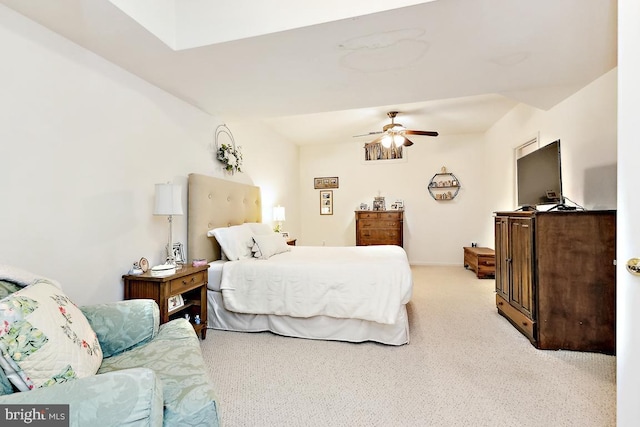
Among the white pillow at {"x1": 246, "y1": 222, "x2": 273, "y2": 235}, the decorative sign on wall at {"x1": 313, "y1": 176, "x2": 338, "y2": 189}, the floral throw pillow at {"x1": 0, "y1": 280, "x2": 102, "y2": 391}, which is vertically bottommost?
the floral throw pillow at {"x1": 0, "y1": 280, "x2": 102, "y2": 391}

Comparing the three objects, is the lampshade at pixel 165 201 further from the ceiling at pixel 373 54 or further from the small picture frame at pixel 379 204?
the small picture frame at pixel 379 204

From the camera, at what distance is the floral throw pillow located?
920mm

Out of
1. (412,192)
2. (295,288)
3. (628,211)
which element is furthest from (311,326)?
(412,192)

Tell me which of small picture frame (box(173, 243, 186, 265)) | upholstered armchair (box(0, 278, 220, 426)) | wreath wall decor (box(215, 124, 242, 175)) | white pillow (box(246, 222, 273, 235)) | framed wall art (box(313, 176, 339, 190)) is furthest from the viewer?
framed wall art (box(313, 176, 339, 190))

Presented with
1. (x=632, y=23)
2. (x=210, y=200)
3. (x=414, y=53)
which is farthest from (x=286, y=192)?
(x=632, y=23)

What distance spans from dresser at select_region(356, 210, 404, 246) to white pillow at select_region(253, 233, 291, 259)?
2617 mm

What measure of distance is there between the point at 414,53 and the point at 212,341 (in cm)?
286

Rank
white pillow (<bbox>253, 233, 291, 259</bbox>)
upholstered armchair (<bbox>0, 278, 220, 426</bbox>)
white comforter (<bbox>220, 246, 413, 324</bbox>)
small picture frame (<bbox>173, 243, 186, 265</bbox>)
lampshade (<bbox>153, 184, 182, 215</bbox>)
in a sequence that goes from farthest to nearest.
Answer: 1. white pillow (<bbox>253, 233, 291, 259</bbox>)
2. small picture frame (<bbox>173, 243, 186, 265</bbox>)
3. white comforter (<bbox>220, 246, 413, 324</bbox>)
4. lampshade (<bbox>153, 184, 182, 215</bbox>)
5. upholstered armchair (<bbox>0, 278, 220, 426</bbox>)

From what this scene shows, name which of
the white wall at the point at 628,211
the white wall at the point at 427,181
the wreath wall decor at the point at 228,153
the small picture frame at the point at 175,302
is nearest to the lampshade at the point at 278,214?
the wreath wall decor at the point at 228,153

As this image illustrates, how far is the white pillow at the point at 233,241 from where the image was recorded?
301cm

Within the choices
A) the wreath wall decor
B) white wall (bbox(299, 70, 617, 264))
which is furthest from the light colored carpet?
white wall (bbox(299, 70, 617, 264))

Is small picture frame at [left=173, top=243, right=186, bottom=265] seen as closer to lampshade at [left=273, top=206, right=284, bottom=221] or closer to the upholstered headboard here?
the upholstered headboard

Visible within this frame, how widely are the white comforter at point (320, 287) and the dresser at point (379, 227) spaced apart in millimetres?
2947

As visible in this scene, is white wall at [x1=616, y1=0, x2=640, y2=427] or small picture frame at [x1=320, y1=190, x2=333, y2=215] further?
small picture frame at [x1=320, y1=190, x2=333, y2=215]
